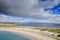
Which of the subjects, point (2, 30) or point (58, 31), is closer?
point (58, 31)

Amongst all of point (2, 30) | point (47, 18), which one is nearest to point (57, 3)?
point (47, 18)

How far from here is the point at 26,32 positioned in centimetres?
1784

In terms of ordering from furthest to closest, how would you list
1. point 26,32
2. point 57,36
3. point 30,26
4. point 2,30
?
point 2,30, point 26,32, point 30,26, point 57,36

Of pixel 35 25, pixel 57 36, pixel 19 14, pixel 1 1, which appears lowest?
pixel 57 36

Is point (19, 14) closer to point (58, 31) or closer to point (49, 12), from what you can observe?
point (49, 12)

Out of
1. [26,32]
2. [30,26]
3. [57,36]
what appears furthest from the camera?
[26,32]

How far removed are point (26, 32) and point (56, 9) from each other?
442cm

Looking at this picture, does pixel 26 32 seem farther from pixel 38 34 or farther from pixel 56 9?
pixel 56 9

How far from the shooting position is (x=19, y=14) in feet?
52.6

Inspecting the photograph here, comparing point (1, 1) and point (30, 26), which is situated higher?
point (1, 1)

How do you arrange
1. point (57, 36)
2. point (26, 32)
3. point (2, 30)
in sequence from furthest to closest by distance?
point (2, 30)
point (26, 32)
point (57, 36)

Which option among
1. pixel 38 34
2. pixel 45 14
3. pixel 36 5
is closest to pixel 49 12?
pixel 45 14

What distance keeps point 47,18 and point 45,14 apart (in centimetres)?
47

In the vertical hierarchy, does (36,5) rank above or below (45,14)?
above
